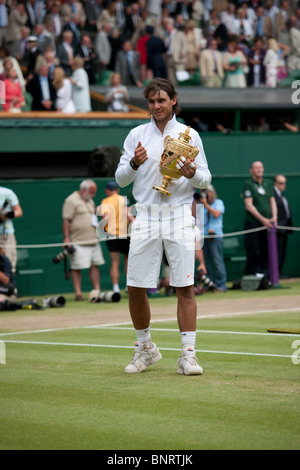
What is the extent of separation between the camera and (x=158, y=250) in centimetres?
784

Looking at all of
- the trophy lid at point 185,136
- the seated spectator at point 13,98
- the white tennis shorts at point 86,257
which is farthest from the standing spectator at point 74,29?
the trophy lid at point 185,136

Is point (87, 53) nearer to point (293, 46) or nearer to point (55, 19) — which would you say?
point (55, 19)

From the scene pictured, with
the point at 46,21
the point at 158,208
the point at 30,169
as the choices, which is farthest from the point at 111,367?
the point at 46,21

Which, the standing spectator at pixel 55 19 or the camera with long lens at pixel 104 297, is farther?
the standing spectator at pixel 55 19

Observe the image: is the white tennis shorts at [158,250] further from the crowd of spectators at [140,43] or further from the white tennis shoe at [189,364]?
the crowd of spectators at [140,43]

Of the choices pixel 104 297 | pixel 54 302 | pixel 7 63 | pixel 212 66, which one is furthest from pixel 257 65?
pixel 54 302

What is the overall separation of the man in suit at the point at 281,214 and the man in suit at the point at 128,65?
6993 mm

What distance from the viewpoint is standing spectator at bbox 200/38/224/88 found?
2600 centimetres

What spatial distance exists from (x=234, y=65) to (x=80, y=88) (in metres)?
5.88

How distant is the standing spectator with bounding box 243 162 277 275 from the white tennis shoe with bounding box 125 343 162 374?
10359mm

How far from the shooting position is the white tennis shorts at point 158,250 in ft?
25.5

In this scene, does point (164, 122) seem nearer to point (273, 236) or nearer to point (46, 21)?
point (273, 236)

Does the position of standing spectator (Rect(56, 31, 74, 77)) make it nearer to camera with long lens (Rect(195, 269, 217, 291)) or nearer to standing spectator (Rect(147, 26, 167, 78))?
standing spectator (Rect(147, 26, 167, 78))

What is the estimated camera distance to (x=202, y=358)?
28.9ft
